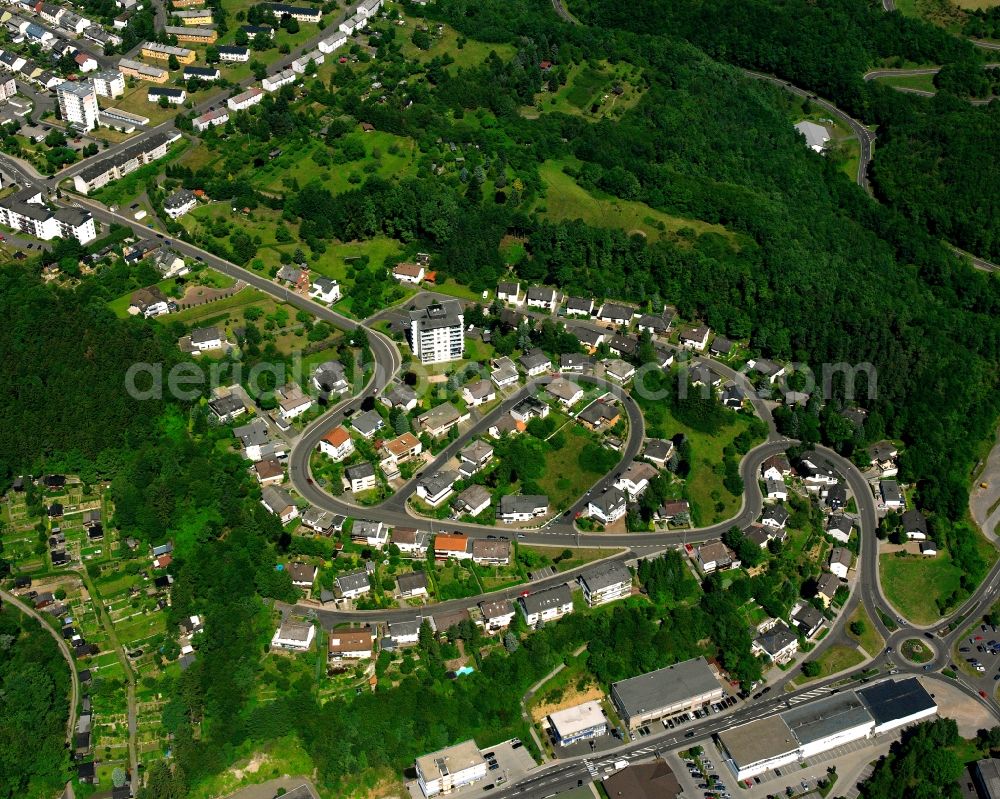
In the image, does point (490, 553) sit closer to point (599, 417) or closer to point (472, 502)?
point (472, 502)

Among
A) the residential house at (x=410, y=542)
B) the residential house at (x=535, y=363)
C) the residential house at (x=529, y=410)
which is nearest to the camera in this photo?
the residential house at (x=410, y=542)

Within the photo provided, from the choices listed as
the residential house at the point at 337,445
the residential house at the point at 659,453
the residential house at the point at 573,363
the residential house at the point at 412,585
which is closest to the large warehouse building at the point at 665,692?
the residential house at the point at 412,585

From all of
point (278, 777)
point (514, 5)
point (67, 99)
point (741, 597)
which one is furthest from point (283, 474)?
point (514, 5)

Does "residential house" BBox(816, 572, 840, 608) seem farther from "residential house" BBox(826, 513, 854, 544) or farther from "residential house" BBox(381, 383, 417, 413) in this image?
"residential house" BBox(381, 383, 417, 413)

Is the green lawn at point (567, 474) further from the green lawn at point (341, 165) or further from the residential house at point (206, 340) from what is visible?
the green lawn at point (341, 165)

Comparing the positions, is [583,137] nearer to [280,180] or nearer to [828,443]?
[280,180]
